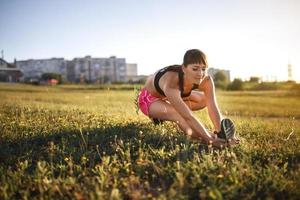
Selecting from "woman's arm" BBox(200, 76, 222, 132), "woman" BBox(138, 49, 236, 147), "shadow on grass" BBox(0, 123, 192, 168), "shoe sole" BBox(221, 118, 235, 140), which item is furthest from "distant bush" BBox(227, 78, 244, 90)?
"shoe sole" BBox(221, 118, 235, 140)

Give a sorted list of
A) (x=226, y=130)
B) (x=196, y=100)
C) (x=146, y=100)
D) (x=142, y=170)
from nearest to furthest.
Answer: (x=142, y=170)
(x=226, y=130)
(x=196, y=100)
(x=146, y=100)

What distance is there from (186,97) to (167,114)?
521mm

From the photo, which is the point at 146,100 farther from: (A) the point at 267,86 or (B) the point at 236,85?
(A) the point at 267,86

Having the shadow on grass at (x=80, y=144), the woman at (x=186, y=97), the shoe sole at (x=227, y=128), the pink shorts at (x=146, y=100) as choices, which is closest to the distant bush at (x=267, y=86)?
the pink shorts at (x=146, y=100)

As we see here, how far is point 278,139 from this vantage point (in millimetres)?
6094

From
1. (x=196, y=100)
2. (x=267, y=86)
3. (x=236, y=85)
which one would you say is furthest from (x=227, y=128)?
(x=267, y=86)

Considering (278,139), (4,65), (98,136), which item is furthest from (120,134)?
(4,65)

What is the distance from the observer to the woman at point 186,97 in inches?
206

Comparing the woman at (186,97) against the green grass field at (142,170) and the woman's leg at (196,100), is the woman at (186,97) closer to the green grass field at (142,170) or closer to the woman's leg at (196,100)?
the woman's leg at (196,100)

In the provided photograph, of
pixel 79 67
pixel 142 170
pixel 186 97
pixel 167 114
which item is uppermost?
pixel 79 67

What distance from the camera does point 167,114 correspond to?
21.2 ft

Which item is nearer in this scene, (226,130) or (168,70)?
(226,130)

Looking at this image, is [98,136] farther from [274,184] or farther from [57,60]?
[57,60]

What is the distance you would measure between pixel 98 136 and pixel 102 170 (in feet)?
6.17
